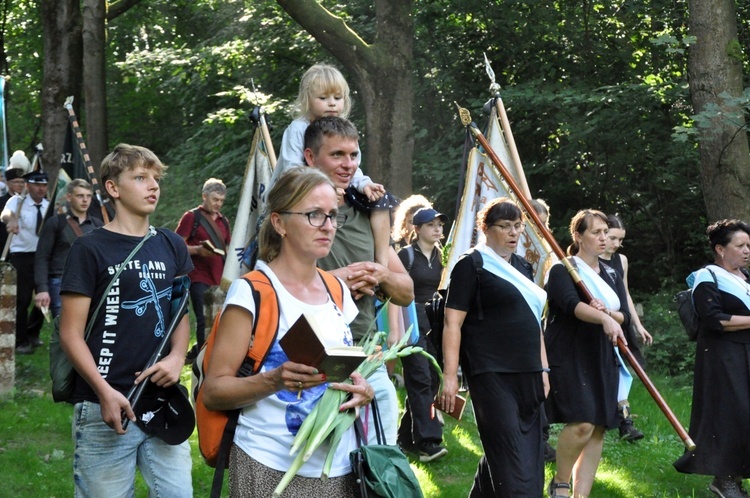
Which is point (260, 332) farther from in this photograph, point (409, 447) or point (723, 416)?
point (409, 447)

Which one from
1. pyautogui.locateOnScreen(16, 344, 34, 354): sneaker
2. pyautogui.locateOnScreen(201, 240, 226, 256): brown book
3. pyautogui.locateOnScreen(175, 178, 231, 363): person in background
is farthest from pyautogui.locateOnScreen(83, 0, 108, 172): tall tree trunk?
pyautogui.locateOnScreen(201, 240, 226, 256): brown book

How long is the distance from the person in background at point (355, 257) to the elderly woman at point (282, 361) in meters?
0.41

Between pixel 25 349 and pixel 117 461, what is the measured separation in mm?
9321

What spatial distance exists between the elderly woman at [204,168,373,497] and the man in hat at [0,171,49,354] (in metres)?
9.97

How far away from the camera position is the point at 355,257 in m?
4.86

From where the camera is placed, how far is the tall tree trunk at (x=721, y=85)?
1212 cm

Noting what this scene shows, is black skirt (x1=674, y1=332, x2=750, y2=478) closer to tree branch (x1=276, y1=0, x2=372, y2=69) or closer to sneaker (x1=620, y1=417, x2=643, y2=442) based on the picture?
sneaker (x1=620, y1=417, x2=643, y2=442)

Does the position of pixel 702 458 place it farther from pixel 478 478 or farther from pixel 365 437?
pixel 365 437

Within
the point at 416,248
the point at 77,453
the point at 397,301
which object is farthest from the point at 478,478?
the point at 416,248

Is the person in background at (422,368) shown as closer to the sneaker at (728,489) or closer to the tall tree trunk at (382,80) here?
the sneaker at (728,489)

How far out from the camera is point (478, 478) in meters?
6.69

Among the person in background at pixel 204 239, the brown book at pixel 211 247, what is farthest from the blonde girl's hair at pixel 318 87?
the person in background at pixel 204 239

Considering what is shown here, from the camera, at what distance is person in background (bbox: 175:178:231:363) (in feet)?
41.1

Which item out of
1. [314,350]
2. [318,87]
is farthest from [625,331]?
[314,350]
